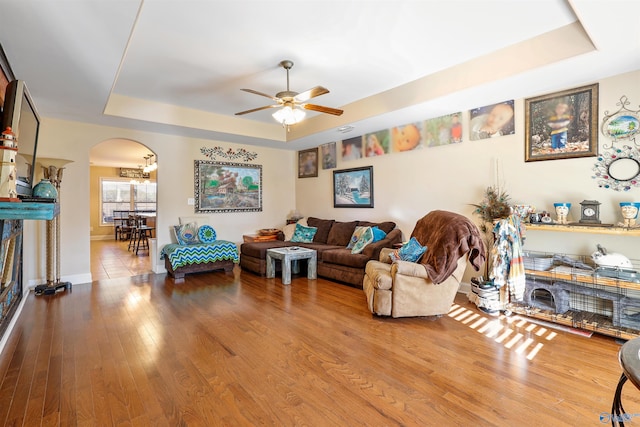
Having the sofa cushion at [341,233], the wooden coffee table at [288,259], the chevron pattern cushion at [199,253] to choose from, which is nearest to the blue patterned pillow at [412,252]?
the wooden coffee table at [288,259]

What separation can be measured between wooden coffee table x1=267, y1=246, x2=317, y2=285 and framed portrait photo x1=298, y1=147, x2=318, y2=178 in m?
2.19

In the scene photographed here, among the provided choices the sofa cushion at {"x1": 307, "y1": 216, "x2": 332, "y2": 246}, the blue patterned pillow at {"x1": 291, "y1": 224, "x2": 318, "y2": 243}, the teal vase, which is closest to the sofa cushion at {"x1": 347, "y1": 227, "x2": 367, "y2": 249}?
the sofa cushion at {"x1": 307, "y1": 216, "x2": 332, "y2": 246}

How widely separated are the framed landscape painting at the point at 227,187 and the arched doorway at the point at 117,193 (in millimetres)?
2602

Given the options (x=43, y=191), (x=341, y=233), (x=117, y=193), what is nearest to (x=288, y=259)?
(x=341, y=233)

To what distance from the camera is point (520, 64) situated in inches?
122

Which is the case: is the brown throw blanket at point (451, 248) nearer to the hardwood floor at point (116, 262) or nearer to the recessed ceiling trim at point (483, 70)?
the recessed ceiling trim at point (483, 70)

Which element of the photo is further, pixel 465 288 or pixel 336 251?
pixel 336 251

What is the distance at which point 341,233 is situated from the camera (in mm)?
5668

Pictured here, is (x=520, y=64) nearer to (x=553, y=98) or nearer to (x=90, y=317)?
(x=553, y=98)

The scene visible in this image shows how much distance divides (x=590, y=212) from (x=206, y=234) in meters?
5.35

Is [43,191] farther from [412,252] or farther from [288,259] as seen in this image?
[412,252]

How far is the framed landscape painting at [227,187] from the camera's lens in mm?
6031

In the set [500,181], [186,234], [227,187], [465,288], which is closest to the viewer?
[500,181]

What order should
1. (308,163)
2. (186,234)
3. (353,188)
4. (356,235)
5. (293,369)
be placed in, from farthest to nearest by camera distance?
1. (308,163)
2. (353,188)
3. (186,234)
4. (356,235)
5. (293,369)
